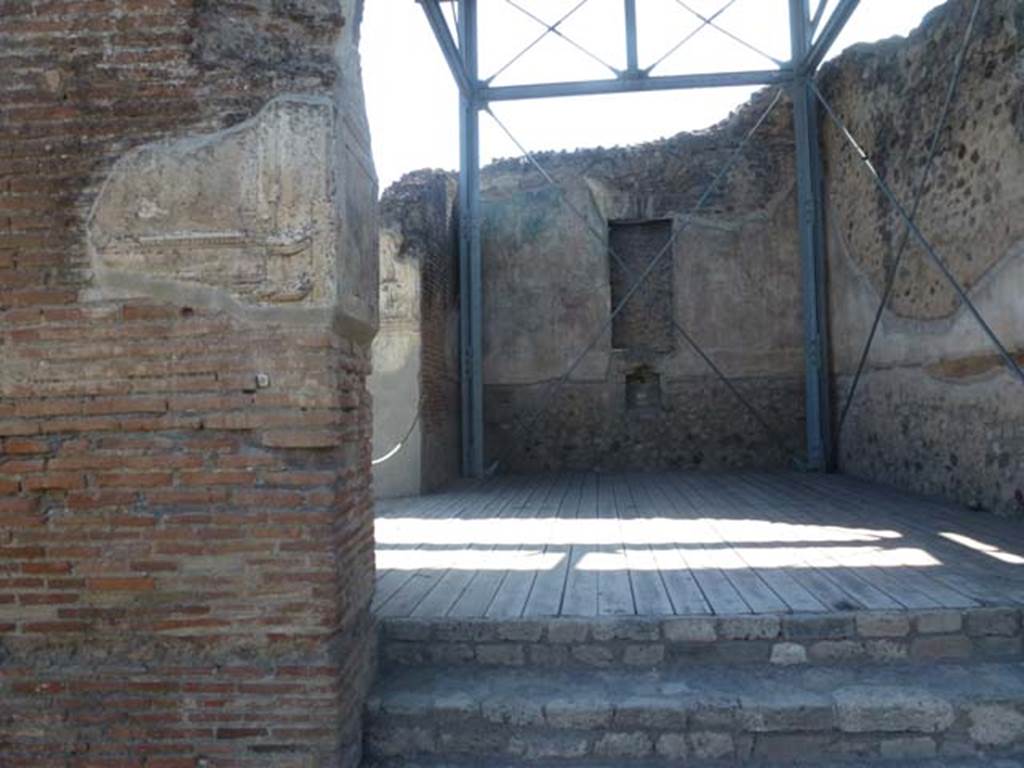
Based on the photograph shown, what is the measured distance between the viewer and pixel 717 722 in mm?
2943

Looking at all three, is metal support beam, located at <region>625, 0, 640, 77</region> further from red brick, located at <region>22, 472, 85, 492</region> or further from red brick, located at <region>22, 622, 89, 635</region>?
red brick, located at <region>22, 622, 89, 635</region>

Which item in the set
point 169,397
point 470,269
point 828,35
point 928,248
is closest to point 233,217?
point 169,397

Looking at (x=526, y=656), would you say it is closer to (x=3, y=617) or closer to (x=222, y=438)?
(x=222, y=438)

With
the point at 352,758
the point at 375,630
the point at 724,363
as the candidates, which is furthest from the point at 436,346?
the point at 352,758

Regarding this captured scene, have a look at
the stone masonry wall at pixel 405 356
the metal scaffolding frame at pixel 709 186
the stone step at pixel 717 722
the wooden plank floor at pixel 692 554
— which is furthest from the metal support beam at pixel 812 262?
the stone step at pixel 717 722

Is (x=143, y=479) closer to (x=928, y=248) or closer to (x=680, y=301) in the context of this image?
(x=928, y=248)

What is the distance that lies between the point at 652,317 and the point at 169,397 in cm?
830

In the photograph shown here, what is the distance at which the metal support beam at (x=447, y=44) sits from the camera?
26.2 feet

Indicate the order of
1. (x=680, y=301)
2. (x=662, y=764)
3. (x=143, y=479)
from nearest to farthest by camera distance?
(x=143, y=479)
(x=662, y=764)
(x=680, y=301)

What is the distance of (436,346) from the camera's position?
8648 mm

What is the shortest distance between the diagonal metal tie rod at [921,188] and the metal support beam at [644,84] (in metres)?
2.98

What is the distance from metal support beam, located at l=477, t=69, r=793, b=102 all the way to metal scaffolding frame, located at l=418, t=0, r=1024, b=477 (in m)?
0.01

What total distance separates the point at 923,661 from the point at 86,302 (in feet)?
11.5

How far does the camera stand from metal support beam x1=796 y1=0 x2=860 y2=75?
7850 millimetres
